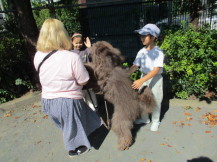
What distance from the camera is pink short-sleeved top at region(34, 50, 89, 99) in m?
2.36

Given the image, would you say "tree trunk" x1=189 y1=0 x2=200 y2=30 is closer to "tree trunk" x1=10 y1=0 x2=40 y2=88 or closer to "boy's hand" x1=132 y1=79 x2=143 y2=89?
"boy's hand" x1=132 y1=79 x2=143 y2=89

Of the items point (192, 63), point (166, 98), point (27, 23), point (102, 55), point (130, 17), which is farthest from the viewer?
point (130, 17)

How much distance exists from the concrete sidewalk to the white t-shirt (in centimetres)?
112

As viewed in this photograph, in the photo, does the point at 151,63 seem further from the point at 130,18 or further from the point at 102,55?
the point at 130,18

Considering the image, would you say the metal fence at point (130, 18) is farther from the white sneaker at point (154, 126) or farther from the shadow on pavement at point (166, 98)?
the white sneaker at point (154, 126)

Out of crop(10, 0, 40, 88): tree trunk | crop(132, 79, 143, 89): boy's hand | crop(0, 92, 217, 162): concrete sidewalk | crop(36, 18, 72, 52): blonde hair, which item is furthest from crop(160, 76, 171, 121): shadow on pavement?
crop(10, 0, 40, 88): tree trunk

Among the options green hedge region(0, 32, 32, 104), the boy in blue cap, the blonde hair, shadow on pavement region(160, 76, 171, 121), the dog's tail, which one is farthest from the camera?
green hedge region(0, 32, 32, 104)

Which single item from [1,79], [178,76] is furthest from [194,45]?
[1,79]

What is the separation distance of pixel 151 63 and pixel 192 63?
4.48 ft

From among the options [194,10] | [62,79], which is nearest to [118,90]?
[62,79]

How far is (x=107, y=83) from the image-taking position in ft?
9.15

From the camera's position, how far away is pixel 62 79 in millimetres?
2432

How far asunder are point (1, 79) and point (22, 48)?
3.28 ft

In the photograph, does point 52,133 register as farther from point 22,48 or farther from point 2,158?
point 22,48
